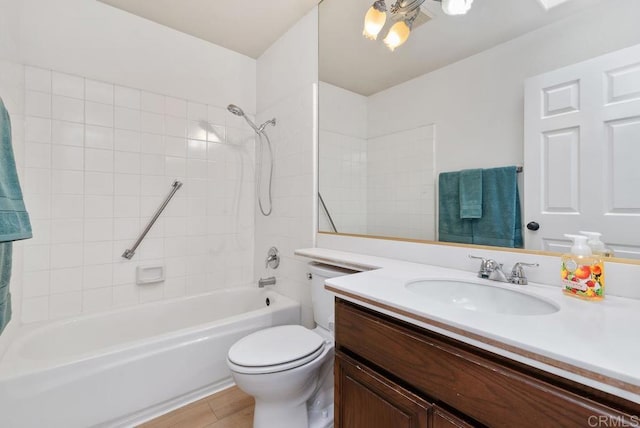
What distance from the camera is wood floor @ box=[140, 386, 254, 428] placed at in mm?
1306

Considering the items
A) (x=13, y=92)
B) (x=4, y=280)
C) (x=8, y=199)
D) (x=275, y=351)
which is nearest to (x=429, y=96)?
(x=275, y=351)

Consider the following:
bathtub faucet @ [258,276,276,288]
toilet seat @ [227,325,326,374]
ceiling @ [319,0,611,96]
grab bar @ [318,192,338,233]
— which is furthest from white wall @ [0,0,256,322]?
toilet seat @ [227,325,326,374]

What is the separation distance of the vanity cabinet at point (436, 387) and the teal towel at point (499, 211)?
58 cm

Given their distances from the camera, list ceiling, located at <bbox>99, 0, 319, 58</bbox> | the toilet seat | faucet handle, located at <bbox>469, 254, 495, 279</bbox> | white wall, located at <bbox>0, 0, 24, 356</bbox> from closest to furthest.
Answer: faucet handle, located at <bbox>469, 254, 495, 279</bbox> < the toilet seat < white wall, located at <bbox>0, 0, 24, 356</bbox> < ceiling, located at <bbox>99, 0, 319, 58</bbox>

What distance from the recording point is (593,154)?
834 mm

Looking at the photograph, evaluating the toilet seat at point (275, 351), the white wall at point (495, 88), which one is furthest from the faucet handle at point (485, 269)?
the toilet seat at point (275, 351)

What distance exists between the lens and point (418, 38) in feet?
4.31

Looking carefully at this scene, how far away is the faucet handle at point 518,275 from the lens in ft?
2.88

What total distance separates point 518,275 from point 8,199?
5.21 feet

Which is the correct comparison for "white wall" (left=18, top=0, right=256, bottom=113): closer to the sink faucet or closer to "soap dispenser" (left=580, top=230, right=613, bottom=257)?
the sink faucet

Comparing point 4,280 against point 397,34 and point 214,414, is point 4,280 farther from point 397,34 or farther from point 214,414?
point 397,34

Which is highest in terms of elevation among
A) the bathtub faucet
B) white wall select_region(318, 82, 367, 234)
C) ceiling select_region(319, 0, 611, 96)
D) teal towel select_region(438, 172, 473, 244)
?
ceiling select_region(319, 0, 611, 96)

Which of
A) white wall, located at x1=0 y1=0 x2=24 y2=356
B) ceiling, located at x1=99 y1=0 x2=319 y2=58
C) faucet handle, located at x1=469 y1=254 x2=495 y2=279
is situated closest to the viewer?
faucet handle, located at x1=469 y1=254 x2=495 y2=279

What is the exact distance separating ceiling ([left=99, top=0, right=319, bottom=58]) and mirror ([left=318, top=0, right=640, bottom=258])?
0.28 m
